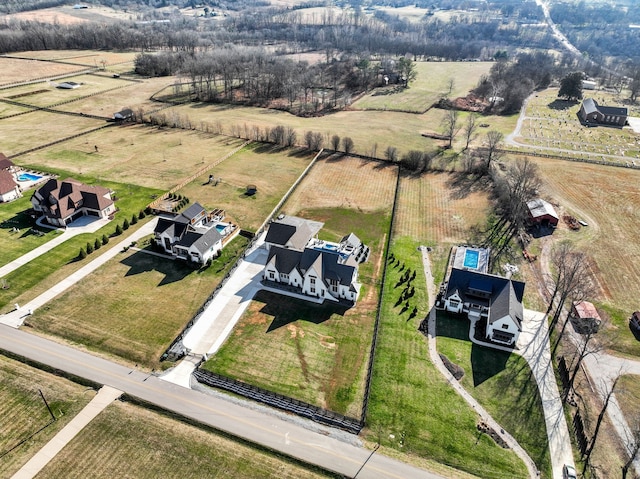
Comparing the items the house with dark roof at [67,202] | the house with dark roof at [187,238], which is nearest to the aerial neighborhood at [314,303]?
the house with dark roof at [67,202]

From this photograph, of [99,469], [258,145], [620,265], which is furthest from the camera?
[258,145]

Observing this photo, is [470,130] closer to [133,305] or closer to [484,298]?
[484,298]

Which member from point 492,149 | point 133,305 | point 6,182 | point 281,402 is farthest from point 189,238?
point 492,149

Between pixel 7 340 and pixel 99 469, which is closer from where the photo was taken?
pixel 99 469

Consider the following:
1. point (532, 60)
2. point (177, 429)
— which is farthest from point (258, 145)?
point (532, 60)

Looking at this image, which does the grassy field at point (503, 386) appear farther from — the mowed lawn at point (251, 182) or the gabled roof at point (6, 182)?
the gabled roof at point (6, 182)

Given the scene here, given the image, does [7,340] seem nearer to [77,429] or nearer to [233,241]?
[77,429]
